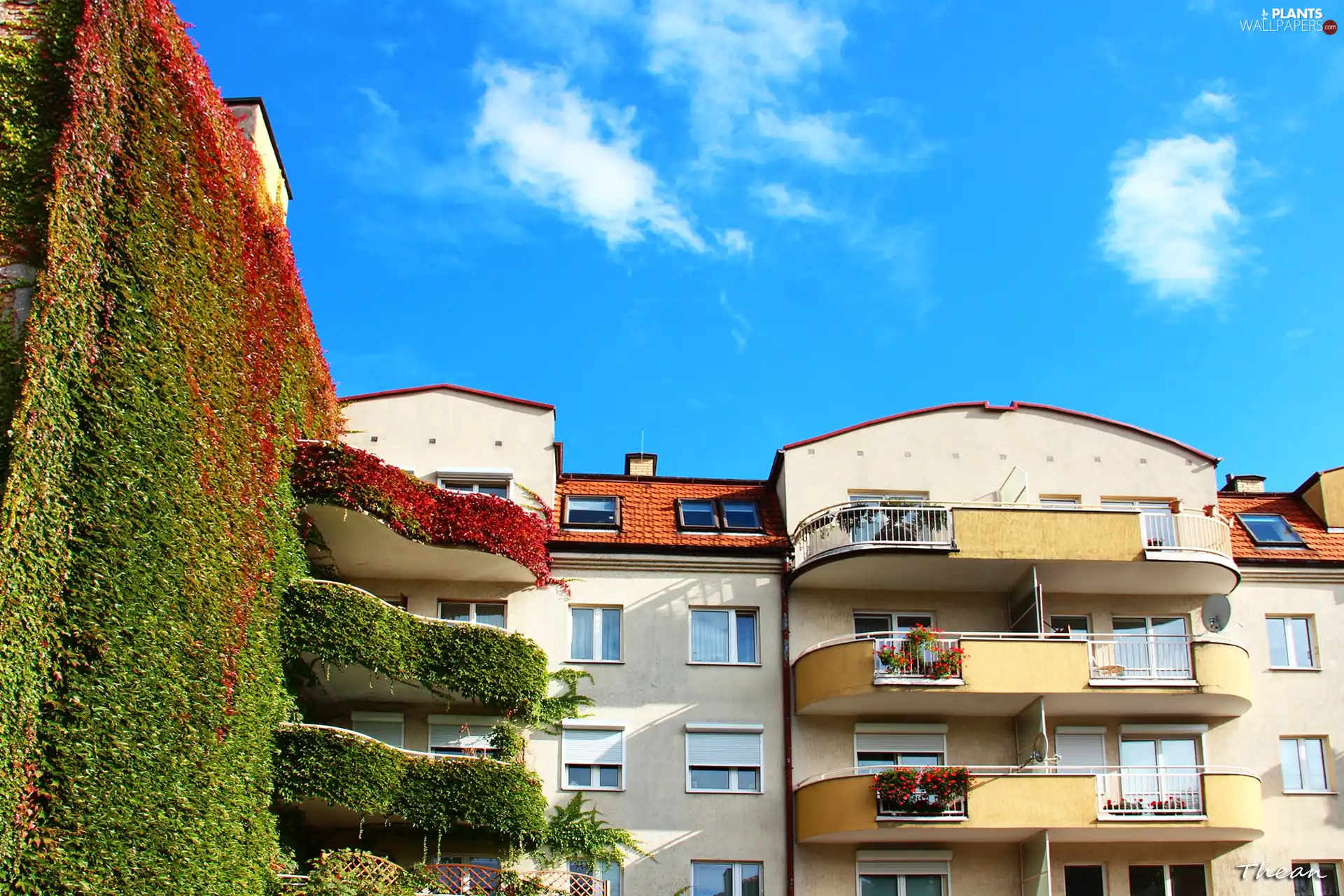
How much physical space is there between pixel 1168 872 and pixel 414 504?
1617cm

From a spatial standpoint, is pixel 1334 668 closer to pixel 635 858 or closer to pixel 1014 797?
pixel 1014 797

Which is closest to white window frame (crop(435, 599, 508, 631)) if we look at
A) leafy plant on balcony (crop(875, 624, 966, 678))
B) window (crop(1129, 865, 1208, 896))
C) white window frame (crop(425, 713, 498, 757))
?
white window frame (crop(425, 713, 498, 757))

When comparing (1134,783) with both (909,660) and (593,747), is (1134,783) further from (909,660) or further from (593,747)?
(593,747)

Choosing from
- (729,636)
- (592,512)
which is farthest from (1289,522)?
(592,512)

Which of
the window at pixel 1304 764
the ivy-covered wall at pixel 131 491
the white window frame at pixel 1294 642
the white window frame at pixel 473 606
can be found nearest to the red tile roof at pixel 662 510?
the white window frame at pixel 473 606

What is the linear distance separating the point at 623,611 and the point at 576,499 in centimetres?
310

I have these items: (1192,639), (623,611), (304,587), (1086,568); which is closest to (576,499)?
(623,611)

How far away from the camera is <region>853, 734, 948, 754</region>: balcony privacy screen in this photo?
31859 mm

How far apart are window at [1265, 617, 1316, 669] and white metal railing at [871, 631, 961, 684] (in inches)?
293

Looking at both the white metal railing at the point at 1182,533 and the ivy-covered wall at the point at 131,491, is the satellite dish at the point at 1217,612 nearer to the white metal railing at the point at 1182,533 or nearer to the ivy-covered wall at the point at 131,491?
the white metal railing at the point at 1182,533

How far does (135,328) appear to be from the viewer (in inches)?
912

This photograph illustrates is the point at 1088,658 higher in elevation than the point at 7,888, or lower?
higher

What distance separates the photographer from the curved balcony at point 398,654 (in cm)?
2836

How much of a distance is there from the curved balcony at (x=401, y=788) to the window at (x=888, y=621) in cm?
761
